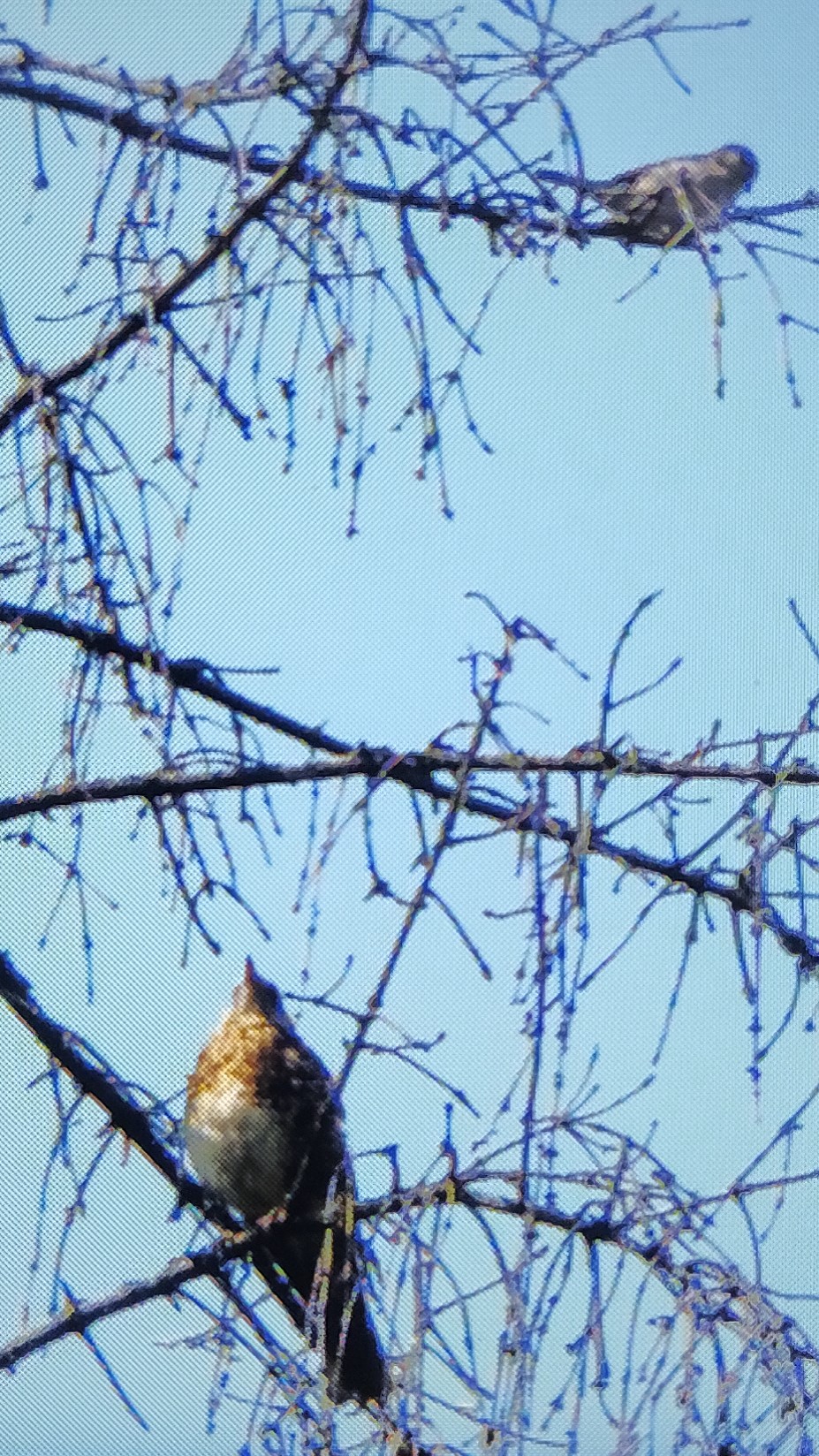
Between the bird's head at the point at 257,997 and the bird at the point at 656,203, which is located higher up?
the bird at the point at 656,203

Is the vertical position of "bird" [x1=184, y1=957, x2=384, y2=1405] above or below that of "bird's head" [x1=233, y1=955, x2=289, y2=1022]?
below

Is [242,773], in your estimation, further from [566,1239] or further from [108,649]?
[566,1239]

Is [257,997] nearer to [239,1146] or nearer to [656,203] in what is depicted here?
[239,1146]

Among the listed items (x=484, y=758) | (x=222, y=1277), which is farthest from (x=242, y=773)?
(x=222, y=1277)

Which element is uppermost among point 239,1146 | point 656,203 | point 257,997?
point 656,203

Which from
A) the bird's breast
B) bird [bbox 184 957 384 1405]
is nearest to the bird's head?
bird [bbox 184 957 384 1405]

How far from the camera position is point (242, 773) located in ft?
7.50

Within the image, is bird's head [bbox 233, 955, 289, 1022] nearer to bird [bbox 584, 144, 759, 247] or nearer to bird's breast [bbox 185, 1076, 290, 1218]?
bird's breast [bbox 185, 1076, 290, 1218]

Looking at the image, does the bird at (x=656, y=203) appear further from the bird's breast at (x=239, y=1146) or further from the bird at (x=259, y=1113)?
the bird's breast at (x=239, y=1146)

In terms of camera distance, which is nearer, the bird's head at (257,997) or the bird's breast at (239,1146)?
the bird's breast at (239,1146)

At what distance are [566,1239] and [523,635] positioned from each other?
2.25 feet

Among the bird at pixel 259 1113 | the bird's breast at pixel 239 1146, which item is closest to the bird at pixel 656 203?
the bird at pixel 259 1113

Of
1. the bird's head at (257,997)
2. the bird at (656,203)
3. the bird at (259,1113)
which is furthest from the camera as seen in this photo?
the bird's head at (257,997)

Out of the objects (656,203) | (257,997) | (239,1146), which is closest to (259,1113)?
(239,1146)
